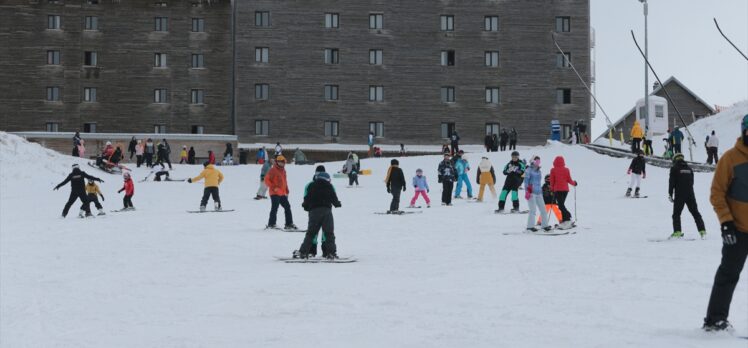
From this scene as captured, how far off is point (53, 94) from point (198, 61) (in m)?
9.52

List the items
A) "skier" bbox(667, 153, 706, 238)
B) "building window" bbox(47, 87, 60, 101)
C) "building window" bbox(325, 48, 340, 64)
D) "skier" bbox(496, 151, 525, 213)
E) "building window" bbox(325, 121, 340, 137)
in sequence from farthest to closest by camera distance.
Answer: "building window" bbox(47, 87, 60, 101)
"building window" bbox(325, 48, 340, 64)
"building window" bbox(325, 121, 340, 137)
"skier" bbox(496, 151, 525, 213)
"skier" bbox(667, 153, 706, 238)

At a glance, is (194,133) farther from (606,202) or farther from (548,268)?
(548,268)

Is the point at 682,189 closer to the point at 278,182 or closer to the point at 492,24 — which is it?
the point at 278,182

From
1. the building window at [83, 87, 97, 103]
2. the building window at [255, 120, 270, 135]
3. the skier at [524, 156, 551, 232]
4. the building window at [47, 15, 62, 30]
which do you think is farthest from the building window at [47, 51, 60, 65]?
the skier at [524, 156, 551, 232]

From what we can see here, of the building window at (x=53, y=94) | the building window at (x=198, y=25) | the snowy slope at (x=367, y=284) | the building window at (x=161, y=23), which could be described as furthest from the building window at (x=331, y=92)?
the snowy slope at (x=367, y=284)

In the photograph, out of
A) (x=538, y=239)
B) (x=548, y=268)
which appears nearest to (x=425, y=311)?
(x=548, y=268)

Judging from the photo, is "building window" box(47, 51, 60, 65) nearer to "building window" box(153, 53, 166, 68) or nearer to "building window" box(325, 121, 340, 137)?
"building window" box(153, 53, 166, 68)

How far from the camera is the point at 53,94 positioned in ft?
202

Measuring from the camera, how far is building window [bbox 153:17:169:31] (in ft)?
205

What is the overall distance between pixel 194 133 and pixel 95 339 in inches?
2180

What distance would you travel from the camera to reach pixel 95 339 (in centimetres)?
855

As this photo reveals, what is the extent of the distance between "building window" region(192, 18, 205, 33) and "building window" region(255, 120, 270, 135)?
25.6ft

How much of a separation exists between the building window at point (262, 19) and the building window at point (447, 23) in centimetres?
1132

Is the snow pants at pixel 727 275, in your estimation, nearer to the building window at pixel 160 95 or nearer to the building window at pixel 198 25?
the building window at pixel 160 95
